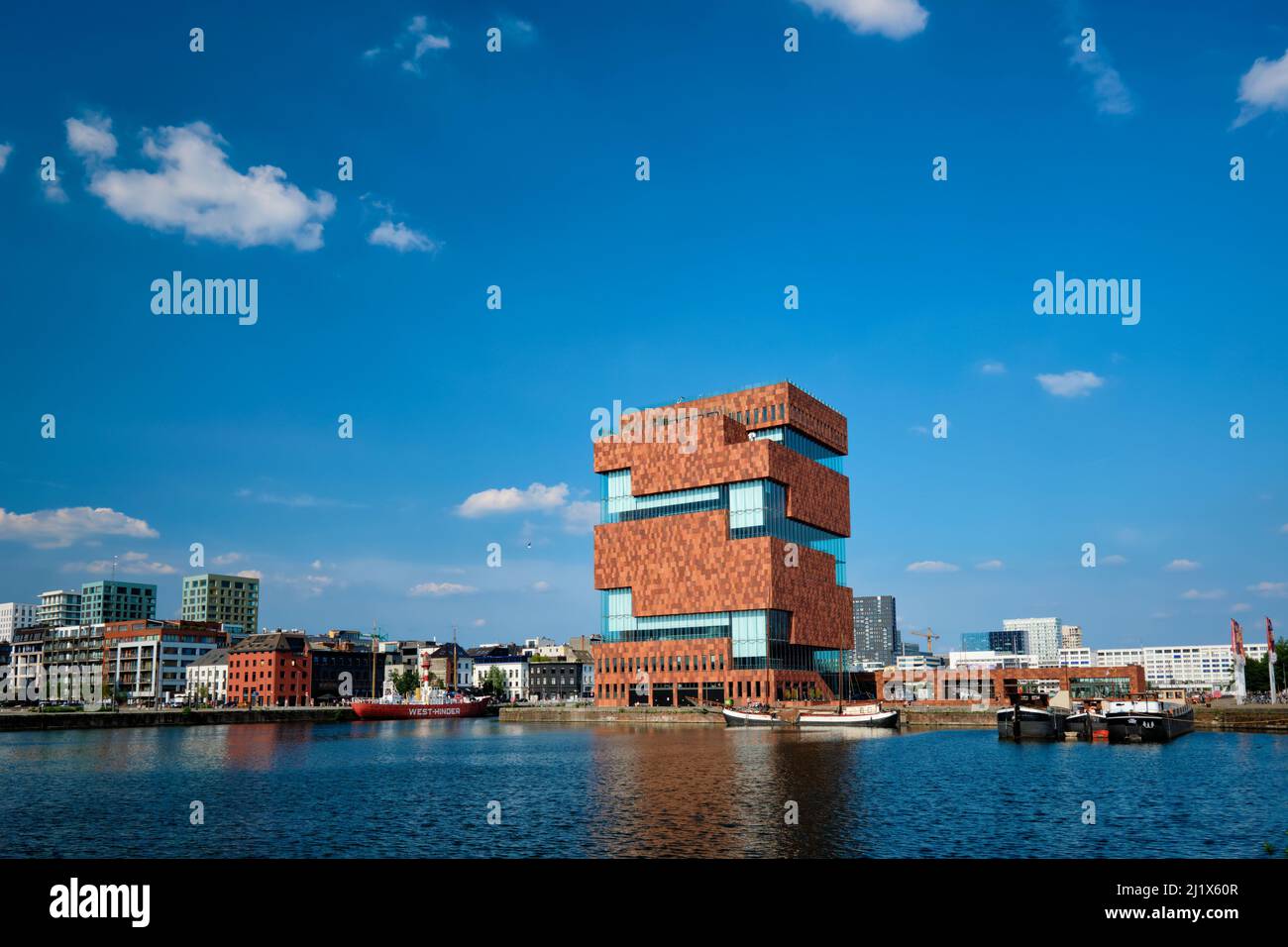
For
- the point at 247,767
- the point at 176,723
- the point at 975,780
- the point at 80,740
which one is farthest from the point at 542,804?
the point at 176,723

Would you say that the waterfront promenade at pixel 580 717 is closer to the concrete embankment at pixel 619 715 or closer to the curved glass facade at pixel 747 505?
the concrete embankment at pixel 619 715

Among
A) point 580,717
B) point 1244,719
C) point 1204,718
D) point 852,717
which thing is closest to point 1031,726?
point 852,717

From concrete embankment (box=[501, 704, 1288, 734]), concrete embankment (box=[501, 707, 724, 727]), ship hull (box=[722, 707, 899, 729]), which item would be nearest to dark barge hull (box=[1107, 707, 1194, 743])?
concrete embankment (box=[501, 704, 1288, 734])

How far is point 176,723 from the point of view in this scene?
6501 inches

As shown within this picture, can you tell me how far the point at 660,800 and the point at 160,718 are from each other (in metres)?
136

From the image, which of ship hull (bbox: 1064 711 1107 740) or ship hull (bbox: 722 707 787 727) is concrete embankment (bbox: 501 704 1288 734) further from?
ship hull (bbox: 1064 711 1107 740)

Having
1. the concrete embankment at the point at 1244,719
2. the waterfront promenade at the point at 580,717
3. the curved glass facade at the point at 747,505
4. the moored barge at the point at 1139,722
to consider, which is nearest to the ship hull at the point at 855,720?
the waterfront promenade at the point at 580,717

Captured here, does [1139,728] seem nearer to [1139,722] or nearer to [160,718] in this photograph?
[1139,722]

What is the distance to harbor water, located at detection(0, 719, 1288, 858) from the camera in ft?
142

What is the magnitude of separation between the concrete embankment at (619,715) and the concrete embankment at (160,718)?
1358 inches
